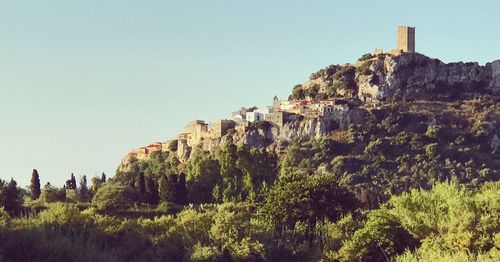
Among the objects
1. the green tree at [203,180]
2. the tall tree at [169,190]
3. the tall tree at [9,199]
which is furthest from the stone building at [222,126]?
the tall tree at [9,199]

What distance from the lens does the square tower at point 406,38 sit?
107 metres

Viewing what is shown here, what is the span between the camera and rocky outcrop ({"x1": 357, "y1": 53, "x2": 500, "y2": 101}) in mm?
95438

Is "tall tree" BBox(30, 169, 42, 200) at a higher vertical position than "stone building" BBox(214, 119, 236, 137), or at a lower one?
lower

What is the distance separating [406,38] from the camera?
106625 millimetres

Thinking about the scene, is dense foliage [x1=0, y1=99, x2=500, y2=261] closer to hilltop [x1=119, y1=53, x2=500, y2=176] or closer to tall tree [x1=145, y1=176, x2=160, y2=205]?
tall tree [x1=145, y1=176, x2=160, y2=205]

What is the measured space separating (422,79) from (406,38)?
11.3 metres

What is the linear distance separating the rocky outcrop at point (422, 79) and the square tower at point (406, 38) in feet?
23.2

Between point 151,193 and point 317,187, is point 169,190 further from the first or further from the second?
point 317,187

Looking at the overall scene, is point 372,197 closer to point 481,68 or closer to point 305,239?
point 305,239

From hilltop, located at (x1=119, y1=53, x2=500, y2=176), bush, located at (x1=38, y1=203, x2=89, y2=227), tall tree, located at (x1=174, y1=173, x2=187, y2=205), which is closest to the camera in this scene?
bush, located at (x1=38, y1=203, x2=89, y2=227)

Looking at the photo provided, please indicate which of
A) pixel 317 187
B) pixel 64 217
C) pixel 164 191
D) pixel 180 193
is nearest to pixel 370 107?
pixel 180 193

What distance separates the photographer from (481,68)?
100562mm

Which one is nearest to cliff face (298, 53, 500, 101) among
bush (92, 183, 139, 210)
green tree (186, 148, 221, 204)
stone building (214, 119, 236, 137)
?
stone building (214, 119, 236, 137)

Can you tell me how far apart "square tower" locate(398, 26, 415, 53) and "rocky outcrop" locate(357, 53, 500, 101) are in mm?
7061
